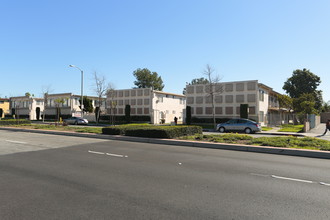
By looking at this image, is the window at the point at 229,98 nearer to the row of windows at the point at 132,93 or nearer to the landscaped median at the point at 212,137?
the row of windows at the point at 132,93

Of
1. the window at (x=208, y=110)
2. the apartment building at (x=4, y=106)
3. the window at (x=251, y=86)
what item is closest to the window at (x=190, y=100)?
the window at (x=208, y=110)

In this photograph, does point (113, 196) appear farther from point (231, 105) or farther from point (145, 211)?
point (231, 105)

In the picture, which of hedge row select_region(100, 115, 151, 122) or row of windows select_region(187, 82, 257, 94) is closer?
row of windows select_region(187, 82, 257, 94)

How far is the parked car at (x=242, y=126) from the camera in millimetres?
23000

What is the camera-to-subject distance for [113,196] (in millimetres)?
4418

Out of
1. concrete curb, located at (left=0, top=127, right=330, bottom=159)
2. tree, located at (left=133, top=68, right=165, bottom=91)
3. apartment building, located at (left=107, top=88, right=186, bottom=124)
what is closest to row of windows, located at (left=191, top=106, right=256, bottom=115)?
apartment building, located at (left=107, top=88, right=186, bottom=124)

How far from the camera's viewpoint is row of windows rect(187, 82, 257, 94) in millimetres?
35125

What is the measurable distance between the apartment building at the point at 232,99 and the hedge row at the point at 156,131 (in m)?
21.0

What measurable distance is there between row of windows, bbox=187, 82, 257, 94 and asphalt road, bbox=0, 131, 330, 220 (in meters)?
27.5

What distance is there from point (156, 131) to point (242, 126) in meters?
12.8

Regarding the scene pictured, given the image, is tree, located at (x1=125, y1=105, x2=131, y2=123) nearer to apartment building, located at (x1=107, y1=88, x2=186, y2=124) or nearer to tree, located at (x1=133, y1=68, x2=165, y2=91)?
apartment building, located at (x1=107, y1=88, x2=186, y2=124)

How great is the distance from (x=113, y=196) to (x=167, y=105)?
44.5m

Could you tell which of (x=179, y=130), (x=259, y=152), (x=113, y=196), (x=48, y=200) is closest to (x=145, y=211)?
(x=113, y=196)

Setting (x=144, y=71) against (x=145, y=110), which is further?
(x=144, y=71)
